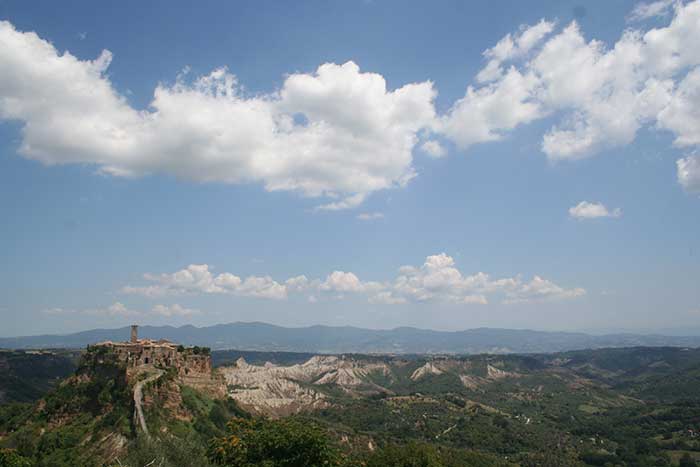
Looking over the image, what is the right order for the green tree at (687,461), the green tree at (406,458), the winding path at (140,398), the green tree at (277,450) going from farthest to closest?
the green tree at (687,461), the winding path at (140,398), the green tree at (406,458), the green tree at (277,450)

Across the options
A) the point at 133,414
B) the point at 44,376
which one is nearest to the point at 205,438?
the point at 133,414

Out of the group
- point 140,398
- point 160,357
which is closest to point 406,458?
point 140,398

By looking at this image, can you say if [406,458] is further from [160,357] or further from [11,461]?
[11,461]

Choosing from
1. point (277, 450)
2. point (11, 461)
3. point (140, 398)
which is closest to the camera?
point (11, 461)

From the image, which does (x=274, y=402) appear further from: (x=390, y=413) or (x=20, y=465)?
(x=20, y=465)

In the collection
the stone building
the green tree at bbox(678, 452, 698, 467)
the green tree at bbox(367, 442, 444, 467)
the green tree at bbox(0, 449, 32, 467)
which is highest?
the stone building

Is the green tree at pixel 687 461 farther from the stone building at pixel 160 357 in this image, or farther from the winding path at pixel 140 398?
the winding path at pixel 140 398

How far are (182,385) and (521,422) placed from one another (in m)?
147

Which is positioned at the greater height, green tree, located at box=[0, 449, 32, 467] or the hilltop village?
the hilltop village

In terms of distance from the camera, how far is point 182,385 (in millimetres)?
81312

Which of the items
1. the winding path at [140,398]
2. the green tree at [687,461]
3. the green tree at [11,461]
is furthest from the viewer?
the green tree at [687,461]

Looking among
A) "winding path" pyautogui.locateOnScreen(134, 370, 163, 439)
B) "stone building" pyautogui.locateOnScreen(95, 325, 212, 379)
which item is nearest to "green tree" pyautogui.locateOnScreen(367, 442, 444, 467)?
"winding path" pyautogui.locateOnScreen(134, 370, 163, 439)

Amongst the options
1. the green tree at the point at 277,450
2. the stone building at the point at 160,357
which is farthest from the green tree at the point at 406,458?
the stone building at the point at 160,357

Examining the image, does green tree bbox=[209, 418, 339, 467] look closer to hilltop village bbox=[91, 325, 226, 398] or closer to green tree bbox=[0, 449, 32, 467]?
green tree bbox=[0, 449, 32, 467]
